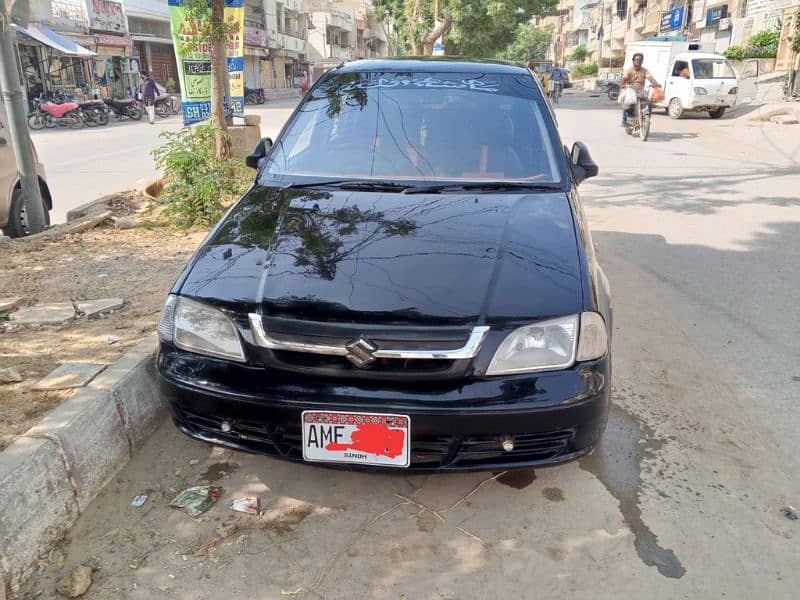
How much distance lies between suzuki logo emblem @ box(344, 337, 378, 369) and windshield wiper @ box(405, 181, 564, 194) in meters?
1.20

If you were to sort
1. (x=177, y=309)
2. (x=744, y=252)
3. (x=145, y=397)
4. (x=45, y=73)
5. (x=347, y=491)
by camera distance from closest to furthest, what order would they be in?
(x=177, y=309), (x=347, y=491), (x=145, y=397), (x=744, y=252), (x=45, y=73)

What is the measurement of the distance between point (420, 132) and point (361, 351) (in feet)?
5.86

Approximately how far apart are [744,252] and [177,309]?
535 cm

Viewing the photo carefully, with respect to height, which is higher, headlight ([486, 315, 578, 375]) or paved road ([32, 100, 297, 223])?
headlight ([486, 315, 578, 375])

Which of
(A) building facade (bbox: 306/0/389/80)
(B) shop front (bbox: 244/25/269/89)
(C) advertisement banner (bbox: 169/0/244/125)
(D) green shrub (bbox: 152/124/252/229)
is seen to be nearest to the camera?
(D) green shrub (bbox: 152/124/252/229)

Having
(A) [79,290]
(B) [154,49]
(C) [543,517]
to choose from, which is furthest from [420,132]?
(B) [154,49]

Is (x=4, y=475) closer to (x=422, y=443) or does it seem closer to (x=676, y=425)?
(x=422, y=443)

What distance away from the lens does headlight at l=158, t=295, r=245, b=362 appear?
2.37m

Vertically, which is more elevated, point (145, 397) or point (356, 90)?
point (356, 90)

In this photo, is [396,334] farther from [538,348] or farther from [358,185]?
[358,185]

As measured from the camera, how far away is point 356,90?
3908 mm

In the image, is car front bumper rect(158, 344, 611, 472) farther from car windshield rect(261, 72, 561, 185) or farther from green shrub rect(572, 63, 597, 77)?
green shrub rect(572, 63, 597, 77)

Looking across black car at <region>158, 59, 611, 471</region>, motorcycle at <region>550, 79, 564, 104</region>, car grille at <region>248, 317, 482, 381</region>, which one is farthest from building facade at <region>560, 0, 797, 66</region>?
car grille at <region>248, 317, 482, 381</region>

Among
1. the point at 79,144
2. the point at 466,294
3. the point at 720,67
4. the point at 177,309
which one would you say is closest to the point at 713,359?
the point at 466,294
